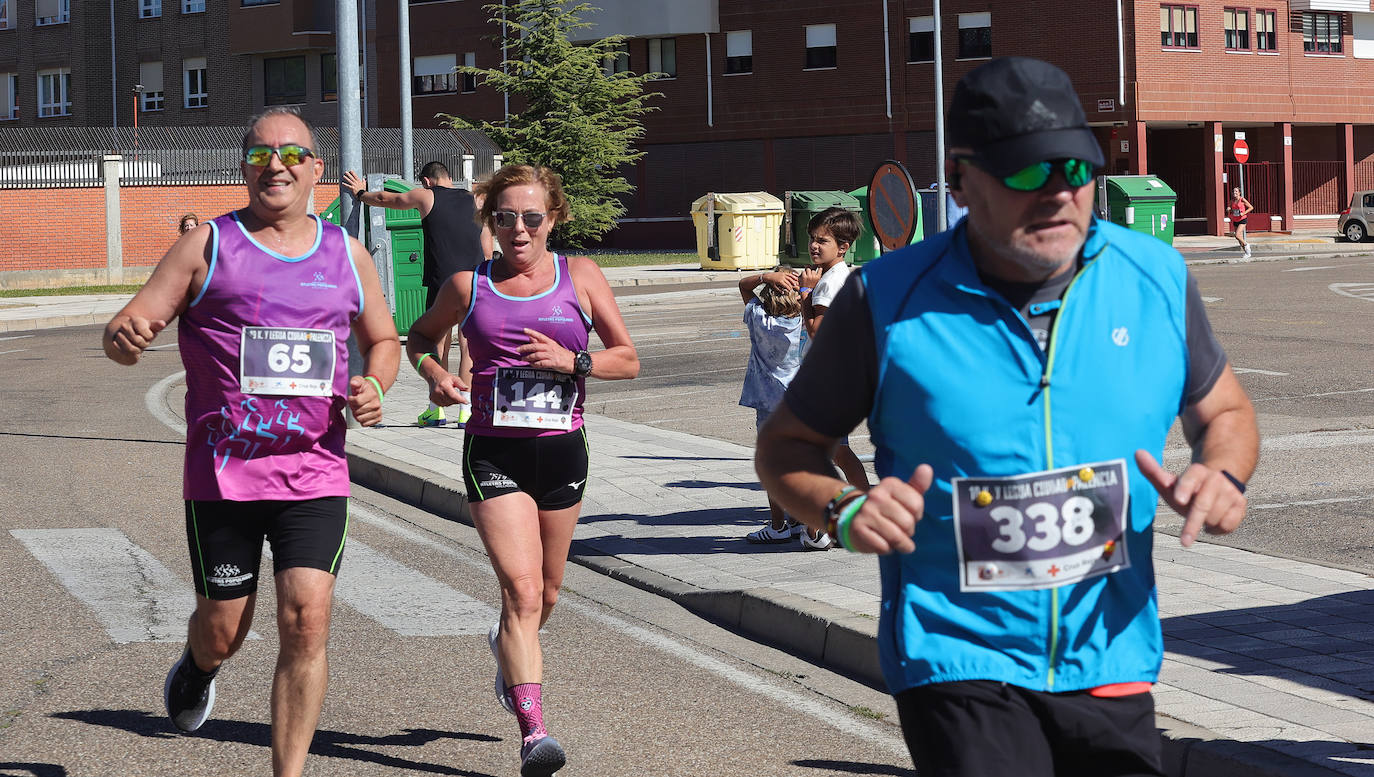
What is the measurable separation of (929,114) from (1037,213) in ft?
161

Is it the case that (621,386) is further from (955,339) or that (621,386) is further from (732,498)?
(955,339)

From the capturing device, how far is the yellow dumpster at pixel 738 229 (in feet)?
125

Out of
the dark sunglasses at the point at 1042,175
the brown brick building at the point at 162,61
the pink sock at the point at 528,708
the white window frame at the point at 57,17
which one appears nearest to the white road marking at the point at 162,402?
the pink sock at the point at 528,708

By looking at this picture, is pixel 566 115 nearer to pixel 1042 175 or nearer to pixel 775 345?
pixel 775 345

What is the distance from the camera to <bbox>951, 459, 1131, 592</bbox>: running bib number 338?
2779 millimetres

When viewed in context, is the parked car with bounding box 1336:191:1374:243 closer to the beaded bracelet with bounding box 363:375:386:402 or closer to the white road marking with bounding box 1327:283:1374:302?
the white road marking with bounding box 1327:283:1374:302

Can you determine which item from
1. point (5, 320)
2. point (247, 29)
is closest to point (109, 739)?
point (5, 320)

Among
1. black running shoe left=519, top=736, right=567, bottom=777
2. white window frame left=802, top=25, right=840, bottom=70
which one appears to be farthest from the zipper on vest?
white window frame left=802, top=25, right=840, bottom=70

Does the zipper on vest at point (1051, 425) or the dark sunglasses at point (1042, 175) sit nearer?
the dark sunglasses at point (1042, 175)

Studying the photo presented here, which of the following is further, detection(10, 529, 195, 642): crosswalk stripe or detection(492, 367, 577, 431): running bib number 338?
detection(10, 529, 195, 642): crosswalk stripe

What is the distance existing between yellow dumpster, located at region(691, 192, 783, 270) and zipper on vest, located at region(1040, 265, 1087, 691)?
3516cm

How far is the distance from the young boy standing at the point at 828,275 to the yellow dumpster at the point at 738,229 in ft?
96.7

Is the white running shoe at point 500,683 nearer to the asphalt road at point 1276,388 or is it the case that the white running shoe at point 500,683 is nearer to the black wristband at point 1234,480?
the black wristband at point 1234,480

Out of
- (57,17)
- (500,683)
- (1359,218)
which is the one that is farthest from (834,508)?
(57,17)
